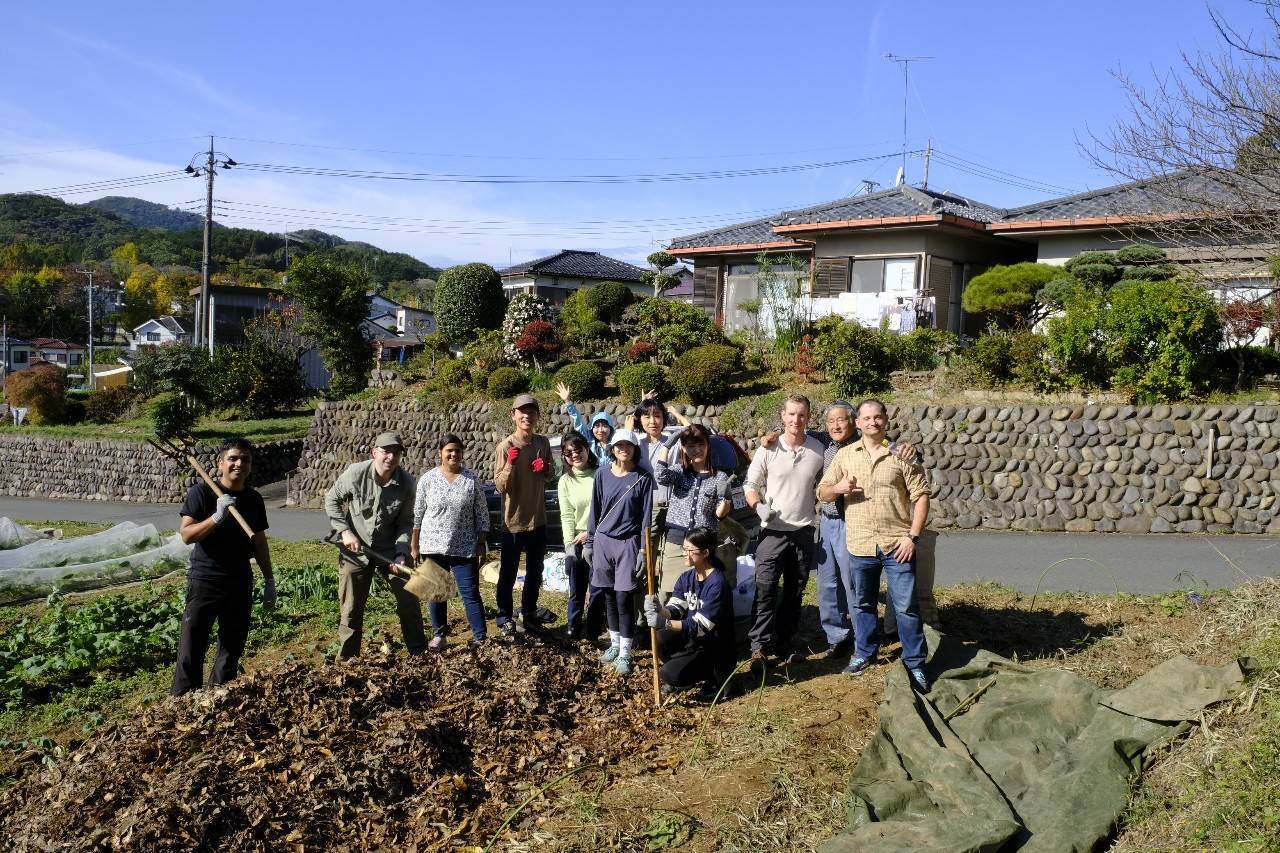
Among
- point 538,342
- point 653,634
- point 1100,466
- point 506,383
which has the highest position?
point 538,342

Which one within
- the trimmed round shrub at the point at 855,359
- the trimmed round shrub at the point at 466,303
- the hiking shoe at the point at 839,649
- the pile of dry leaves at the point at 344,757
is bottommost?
the pile of dry leaves at the point at 344,757

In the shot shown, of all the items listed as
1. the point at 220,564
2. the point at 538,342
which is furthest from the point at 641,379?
the point at 220,564

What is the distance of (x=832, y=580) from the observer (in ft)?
20.7

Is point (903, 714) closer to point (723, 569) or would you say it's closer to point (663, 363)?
point (723, 569)

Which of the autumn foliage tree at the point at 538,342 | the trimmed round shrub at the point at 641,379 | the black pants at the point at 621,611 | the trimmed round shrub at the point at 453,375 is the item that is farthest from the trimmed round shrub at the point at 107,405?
the black pants at the point at 621,611

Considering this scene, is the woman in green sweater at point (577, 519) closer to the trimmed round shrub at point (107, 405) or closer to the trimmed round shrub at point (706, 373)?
the trimmed round shrub at point (706, 373)

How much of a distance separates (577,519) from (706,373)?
948 cm

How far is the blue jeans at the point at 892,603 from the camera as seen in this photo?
17.9 feet

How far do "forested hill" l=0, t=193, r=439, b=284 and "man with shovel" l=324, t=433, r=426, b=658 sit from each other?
7445cm

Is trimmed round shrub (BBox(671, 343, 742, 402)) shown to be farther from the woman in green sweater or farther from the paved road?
the woman in green sweater

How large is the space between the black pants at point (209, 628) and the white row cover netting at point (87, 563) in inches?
182

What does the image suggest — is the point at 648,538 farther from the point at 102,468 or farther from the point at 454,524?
the point at 102,468

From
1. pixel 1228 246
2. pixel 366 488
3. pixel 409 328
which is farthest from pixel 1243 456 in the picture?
pixel 409 328

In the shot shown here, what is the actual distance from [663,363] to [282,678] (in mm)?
13306
